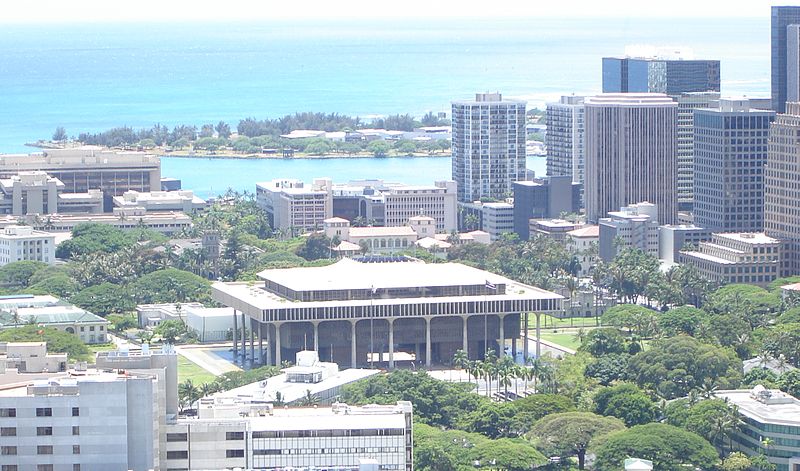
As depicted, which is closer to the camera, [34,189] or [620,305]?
[620,305]

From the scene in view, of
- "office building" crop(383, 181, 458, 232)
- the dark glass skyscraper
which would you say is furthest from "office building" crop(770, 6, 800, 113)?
"office building" crop(383, 181, 458, 232)

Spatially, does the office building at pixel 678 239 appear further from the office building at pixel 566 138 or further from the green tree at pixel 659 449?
the green tree at pixel 659 449

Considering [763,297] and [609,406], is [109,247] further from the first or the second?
[609,406]

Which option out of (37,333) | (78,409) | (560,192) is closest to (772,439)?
(78,409)

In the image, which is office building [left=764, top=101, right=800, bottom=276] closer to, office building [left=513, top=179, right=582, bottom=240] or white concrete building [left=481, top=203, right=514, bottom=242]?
office building [left=513, top=179, right=582, bottom=240]

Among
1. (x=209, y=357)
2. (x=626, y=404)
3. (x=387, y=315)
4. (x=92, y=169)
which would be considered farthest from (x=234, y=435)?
(x=92, y=169)

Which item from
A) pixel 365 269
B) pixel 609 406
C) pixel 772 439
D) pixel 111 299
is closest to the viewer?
pixel 772 439
